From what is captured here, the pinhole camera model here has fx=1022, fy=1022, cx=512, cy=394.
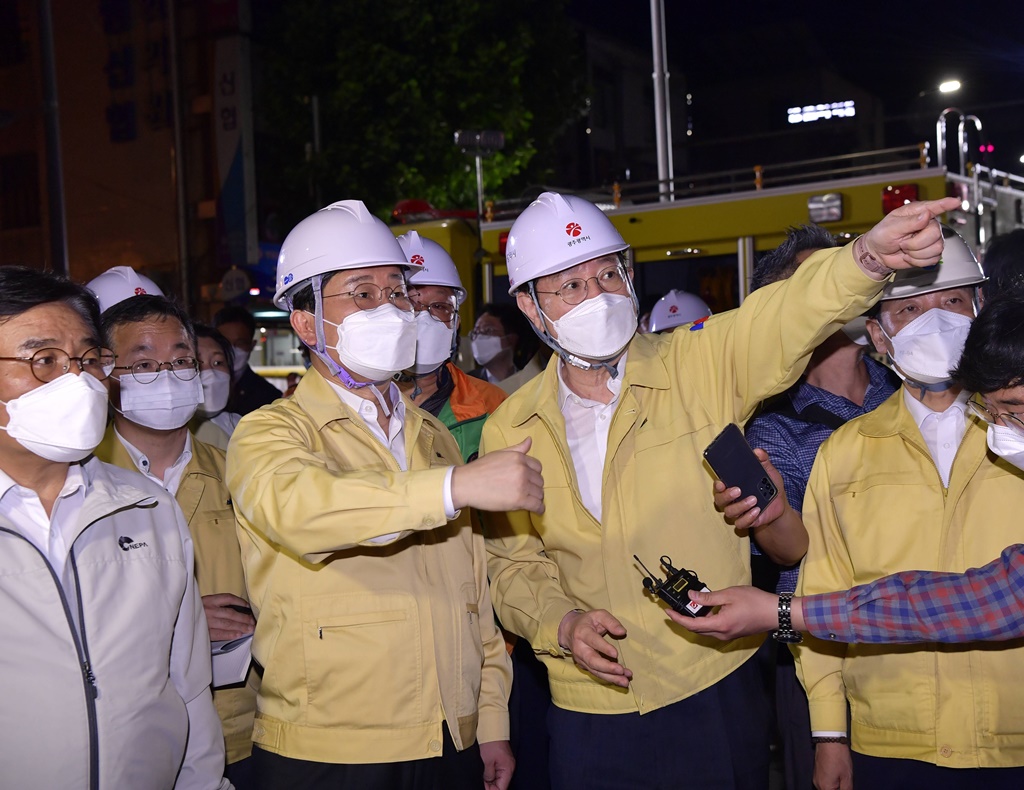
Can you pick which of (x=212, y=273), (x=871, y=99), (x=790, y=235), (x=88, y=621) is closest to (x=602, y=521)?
(x=88, y=621)

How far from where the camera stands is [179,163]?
22.4 metres

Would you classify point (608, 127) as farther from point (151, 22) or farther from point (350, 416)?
point (350, 416)

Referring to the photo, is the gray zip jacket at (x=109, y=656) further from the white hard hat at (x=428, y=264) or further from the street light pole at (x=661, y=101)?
the street light pole at (x=661, y=101)

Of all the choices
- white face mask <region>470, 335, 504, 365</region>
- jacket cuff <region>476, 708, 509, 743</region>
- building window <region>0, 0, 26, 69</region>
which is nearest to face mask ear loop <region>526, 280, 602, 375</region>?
jacket cuff <region>476, 708, 509, 743</region>

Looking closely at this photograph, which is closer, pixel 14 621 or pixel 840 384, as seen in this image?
pixel 14 621

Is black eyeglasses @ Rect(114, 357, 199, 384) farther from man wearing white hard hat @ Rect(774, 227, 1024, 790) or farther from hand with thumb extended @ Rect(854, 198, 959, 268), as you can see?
hand with thumb extended @ Rect(854, 198, 959, 268)

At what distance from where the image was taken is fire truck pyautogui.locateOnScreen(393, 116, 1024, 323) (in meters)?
9.26

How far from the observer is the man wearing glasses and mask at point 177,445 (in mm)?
3715

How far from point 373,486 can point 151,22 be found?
23.0m

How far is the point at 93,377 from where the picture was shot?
9.02ft

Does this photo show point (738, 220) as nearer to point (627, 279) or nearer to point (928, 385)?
point (627, 279)

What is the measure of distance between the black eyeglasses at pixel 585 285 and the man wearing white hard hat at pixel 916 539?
86 cm

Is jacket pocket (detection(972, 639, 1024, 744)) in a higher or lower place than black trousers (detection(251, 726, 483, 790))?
higher

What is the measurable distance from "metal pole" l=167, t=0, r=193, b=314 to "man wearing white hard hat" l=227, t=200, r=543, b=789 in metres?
19.0
